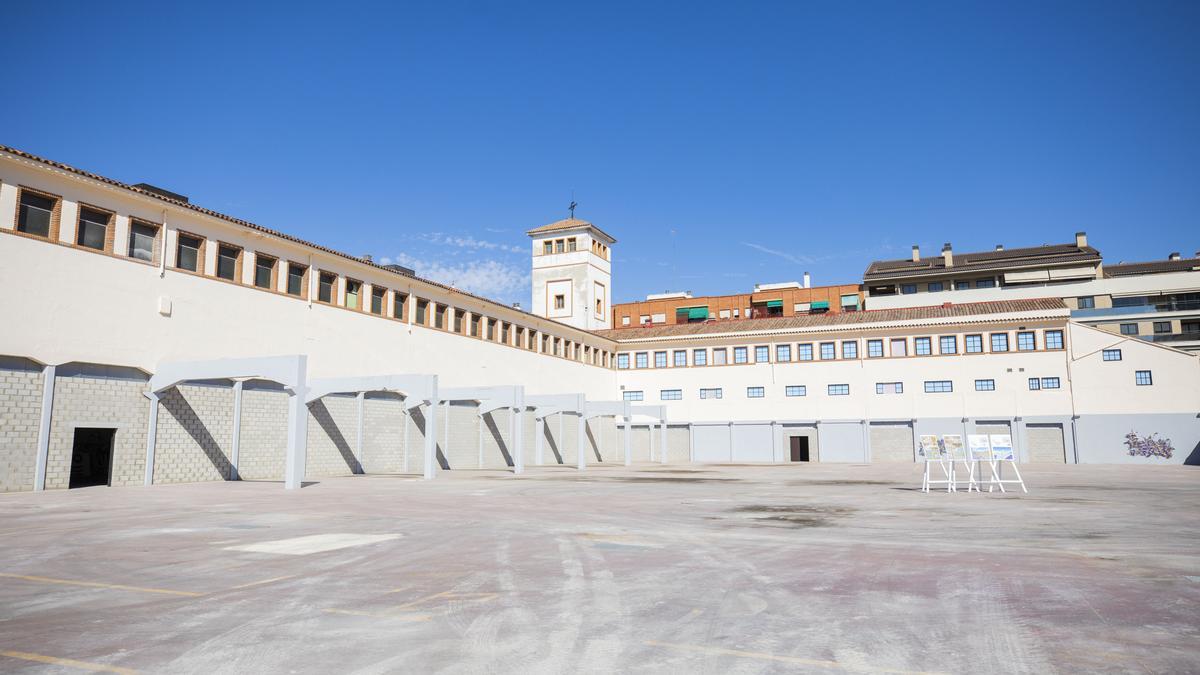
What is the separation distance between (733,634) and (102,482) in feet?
79.6

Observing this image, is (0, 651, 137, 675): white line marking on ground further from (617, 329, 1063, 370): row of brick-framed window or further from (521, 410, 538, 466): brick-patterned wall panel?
(617, 329, 1063, 370): row of brick-framed window

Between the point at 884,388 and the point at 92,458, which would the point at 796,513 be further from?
the point at 884,388

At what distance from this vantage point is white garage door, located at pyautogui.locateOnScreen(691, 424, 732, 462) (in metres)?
55.8

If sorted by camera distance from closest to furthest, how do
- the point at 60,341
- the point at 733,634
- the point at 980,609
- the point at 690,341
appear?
the point at 733,634 < the point at 980,609 < the point at 60,341 < the point at 690,341

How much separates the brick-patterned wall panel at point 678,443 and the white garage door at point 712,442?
646mm

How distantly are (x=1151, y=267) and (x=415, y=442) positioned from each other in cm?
7815

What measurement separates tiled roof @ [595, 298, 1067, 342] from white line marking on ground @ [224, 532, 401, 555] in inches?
1894

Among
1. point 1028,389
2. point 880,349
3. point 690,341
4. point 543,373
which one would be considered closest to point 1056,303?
point 1028,389

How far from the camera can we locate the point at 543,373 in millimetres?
49781

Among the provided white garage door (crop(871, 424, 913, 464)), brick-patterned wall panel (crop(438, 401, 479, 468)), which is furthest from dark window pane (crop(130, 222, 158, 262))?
white garage door (crop(871, 424, 913, 464))

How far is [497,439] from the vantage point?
42344 mm

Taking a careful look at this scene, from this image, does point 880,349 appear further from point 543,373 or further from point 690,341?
point 543,373

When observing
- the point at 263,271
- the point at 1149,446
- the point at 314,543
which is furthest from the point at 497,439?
the point at 1149,446

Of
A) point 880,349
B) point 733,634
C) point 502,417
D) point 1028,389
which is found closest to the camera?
point 733,634
